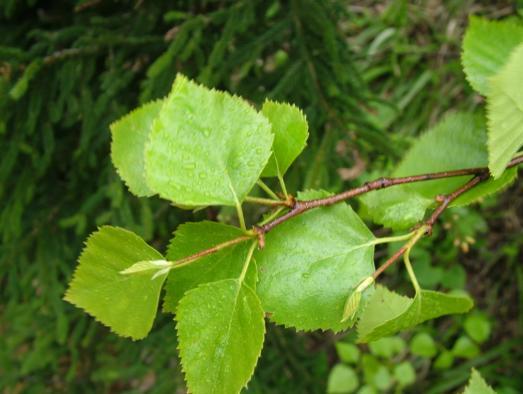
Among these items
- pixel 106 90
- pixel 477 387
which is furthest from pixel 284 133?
pixel 106 90

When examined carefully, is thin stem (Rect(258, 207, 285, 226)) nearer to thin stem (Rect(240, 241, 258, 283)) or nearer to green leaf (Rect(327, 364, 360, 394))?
thin stem (Rect(240, 241, 258, 283))

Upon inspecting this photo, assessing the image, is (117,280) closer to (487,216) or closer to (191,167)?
(191,167)

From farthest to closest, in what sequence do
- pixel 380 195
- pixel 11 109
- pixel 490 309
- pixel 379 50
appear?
pixel 379 50 → pixel 490 309 → pixel 11 109 → pixel 380 195

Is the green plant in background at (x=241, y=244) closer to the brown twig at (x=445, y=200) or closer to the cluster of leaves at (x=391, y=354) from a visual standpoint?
the brown twig at (x=445, y=200)

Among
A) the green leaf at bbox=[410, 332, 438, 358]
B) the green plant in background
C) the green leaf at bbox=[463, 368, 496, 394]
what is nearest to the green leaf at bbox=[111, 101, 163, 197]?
the green plant in background

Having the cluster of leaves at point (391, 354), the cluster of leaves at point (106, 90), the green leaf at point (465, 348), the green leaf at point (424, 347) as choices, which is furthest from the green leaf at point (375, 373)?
the cluster of leaves at point (106, 90)

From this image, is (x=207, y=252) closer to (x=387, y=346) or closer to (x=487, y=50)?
(x=487, y=50)

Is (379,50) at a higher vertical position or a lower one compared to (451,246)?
higher

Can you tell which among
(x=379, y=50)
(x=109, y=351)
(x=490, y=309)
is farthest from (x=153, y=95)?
(x=490, y=309)
